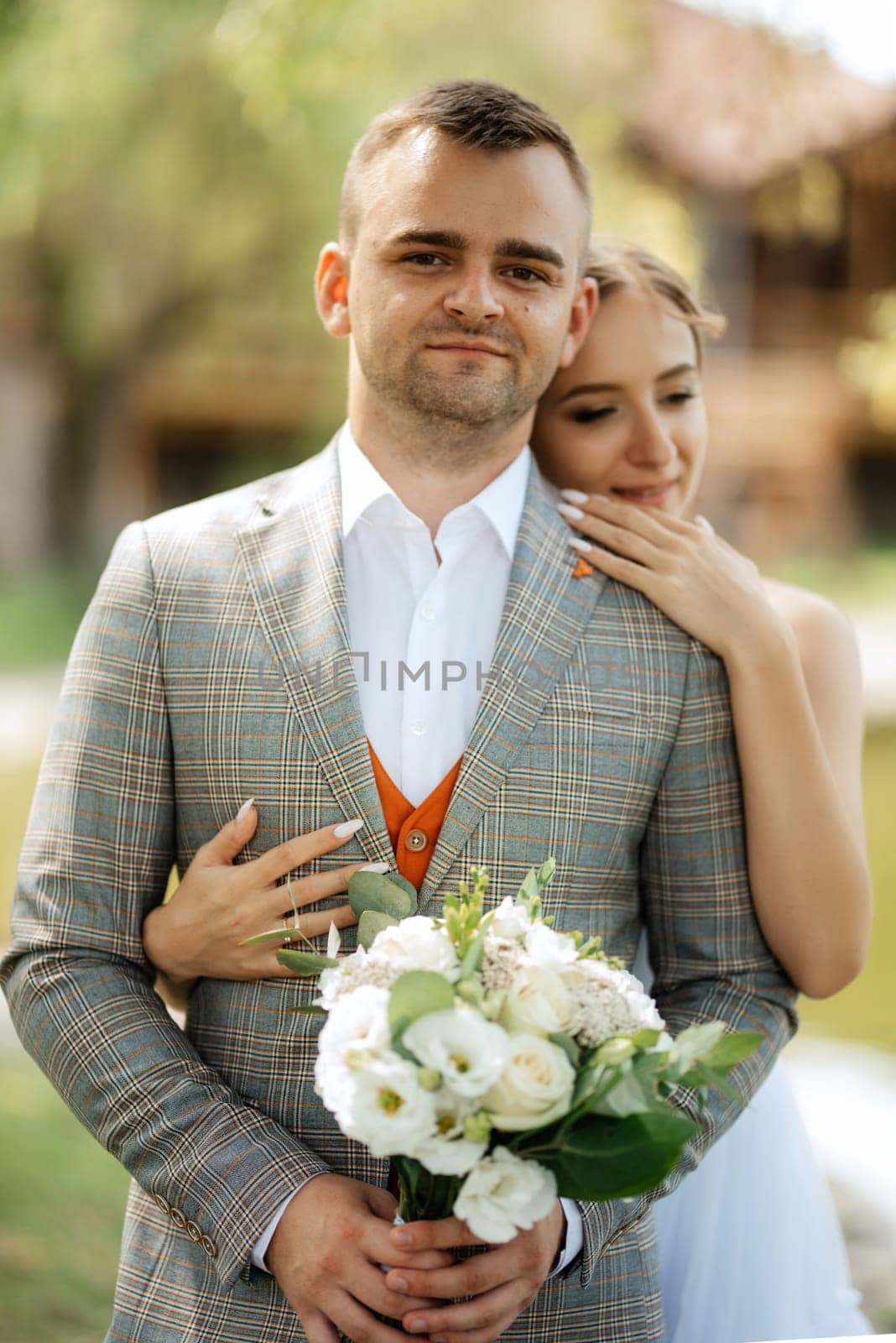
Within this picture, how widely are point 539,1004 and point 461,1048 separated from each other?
95mm

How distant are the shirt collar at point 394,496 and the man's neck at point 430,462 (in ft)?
0.06

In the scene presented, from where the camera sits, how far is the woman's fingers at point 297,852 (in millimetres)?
1887

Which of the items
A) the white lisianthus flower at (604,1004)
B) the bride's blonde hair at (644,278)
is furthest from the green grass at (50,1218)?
the bride's blonde hair at (644,278)

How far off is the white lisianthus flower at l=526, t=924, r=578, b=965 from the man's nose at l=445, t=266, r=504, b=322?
0.90m

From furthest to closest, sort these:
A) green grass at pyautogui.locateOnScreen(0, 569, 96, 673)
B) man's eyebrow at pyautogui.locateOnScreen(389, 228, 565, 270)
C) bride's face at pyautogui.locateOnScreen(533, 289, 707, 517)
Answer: green grass at pyautogui.locateOnScreen(0, 569, 96, 673) → bride's face at pyautogui.locateOnScreen(533, 289, 707, 517) → man's eyebrow at pyautogui.locateOnScreen(389, 228, 565, 270)

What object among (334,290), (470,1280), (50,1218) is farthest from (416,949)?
(50,1218)

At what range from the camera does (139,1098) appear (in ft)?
6.01

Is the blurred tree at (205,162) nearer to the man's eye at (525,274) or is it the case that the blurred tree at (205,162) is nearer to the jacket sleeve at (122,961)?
the man's eye at (525,274)

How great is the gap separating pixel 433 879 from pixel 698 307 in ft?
4.12

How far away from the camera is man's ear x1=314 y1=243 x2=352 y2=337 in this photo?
2158mm

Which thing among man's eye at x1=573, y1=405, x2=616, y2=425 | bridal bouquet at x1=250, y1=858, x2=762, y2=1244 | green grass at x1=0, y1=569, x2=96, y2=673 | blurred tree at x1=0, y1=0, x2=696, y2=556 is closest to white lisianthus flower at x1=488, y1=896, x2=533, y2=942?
bridal bouquet at x1=250, y1=858, x2=762, y2=1244

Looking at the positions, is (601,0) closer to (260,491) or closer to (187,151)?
(187,151)

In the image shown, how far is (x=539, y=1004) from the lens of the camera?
1405 mm

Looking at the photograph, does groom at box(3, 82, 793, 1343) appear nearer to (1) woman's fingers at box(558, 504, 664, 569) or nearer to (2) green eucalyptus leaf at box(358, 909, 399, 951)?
(1) woman's fingers at box(558, 504, 664, 569)
